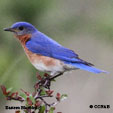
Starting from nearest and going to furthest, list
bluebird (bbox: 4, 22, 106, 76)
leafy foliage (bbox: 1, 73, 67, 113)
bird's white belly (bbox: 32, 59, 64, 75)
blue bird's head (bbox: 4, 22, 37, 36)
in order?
leafy foliage (bbox: 1, 73, 67, 113)
bluebird (bbox: 4, 22, 106, 76)
bird's white belly (bbox: 32, 59, 64, 75)
blue bird's head (bbox: 4, 22, 37, 36)

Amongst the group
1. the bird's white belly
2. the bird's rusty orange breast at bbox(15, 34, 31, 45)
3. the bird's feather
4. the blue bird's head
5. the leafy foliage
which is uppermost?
the blue bird's head

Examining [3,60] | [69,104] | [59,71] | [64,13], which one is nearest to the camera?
[59,71]

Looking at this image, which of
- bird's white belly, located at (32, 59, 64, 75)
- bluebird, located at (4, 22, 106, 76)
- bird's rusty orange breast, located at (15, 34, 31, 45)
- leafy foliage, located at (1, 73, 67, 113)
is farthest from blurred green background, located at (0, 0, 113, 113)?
leafy foliage, located at (1, 73, 67, 113)

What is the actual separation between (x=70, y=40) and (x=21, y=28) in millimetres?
2983

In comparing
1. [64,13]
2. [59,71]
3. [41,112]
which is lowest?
[41,112]

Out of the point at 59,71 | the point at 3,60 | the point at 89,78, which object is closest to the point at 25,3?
the point at 3,60

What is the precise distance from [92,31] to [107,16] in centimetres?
95

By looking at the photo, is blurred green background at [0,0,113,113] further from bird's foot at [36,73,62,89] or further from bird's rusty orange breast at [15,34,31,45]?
bird's foot at [36,73,62,89]

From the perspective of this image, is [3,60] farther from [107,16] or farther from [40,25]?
[107,16]

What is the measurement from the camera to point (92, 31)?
8102mm

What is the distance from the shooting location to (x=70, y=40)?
→ 27.4 ft

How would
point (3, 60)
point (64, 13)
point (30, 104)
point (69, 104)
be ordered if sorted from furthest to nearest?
point (69, 104) < point (64, 13) < point (3, 60) < point (30, 104)

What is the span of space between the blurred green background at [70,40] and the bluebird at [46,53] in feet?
3.00

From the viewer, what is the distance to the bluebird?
5.07m
